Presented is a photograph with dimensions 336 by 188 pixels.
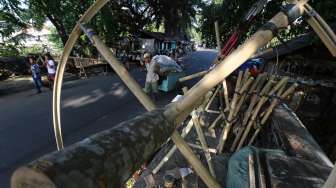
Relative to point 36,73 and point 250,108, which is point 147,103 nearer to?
point 250,108

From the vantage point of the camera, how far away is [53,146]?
18.3 ft

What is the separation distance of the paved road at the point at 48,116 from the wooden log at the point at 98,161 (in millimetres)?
4594

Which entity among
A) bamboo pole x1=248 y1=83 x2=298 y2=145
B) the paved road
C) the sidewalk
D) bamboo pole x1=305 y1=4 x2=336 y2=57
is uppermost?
bamboo pole x1=305 y1=4 x2=336 y2=57

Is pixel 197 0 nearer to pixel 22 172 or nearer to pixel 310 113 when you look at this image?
pixel 310 113

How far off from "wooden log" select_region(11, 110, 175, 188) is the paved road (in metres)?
4.59

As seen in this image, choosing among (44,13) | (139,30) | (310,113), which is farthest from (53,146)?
(139,30)

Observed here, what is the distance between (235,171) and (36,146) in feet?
15.8

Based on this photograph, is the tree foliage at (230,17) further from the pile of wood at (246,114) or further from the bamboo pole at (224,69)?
the bamboo pole at (224,69)

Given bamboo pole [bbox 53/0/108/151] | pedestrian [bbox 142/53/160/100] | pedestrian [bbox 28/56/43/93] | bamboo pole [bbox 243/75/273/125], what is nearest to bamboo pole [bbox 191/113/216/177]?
bamboo pole [bbox 243/75/273/125]

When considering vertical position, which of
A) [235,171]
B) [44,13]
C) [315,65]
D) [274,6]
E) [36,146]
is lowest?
[36,146]

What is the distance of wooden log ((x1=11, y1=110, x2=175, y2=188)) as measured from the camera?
19.9 inches

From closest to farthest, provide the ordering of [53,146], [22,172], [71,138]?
[22,172] < [53,146] < [71,138]

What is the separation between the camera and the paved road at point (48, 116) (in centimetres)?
537

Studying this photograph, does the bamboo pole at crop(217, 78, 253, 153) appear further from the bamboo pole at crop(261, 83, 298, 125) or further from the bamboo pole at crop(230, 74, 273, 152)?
the bamboo pole at crop(261, 83, 298, 125)
